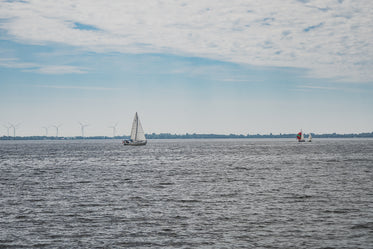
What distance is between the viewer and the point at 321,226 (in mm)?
30016

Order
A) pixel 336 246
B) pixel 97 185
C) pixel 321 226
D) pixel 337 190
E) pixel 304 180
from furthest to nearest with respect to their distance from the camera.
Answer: pixel 304 180 → pixel 97 185 → pixel 337 190 → pixel 321 226 → pixel 336 246

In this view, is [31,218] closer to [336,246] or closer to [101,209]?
[101,209]

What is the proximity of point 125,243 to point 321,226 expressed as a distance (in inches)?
534

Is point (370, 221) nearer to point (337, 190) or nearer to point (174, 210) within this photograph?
point (174, 210)

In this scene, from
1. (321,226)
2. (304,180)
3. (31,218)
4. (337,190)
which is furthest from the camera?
(304,180)

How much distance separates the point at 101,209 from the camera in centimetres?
3747

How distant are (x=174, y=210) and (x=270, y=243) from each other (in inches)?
502

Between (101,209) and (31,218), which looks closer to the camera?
(31,218)

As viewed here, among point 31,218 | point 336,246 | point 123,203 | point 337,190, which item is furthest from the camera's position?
point 337,190

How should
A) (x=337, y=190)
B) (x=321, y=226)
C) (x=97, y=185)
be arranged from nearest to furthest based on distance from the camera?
1. (x=321, y=226)
2. (x=337, y=190)
3. (x=97, y=185)

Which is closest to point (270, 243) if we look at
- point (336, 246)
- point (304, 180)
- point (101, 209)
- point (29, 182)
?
point (336, 246)

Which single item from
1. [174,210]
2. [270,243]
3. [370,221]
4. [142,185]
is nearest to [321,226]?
[370,221]

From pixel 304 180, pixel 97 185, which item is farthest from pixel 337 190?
pixel 97 185

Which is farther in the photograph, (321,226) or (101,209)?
(101,209)
